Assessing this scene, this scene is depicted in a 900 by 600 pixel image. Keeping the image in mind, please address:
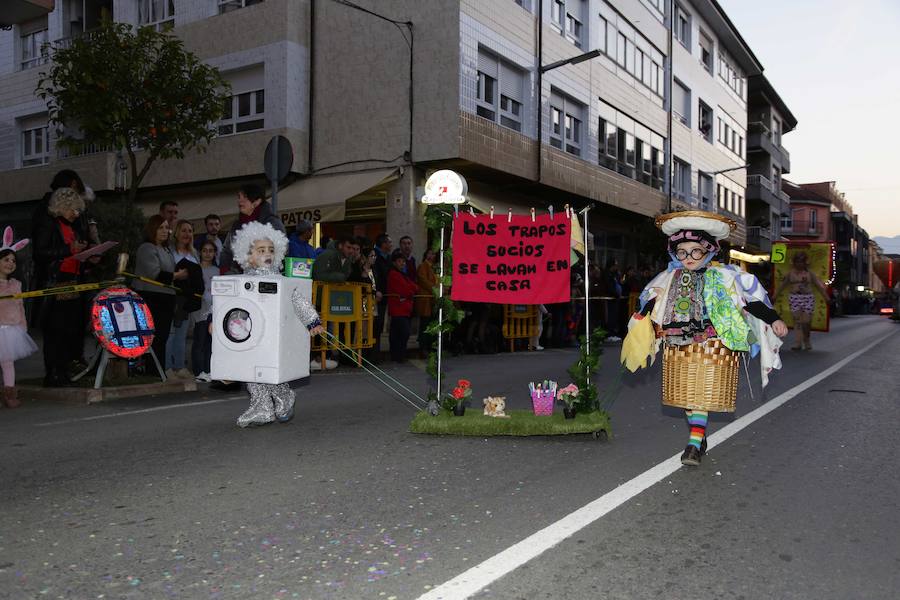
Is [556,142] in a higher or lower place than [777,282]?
higher

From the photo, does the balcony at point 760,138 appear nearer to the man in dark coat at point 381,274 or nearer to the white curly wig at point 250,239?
the man in dark coat at point 381,274

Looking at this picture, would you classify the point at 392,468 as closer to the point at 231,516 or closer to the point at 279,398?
the point at 231,516

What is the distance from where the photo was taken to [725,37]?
139 feet

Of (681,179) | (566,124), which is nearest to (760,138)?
(681,179)

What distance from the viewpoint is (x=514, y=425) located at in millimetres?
6047

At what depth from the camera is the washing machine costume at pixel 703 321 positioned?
17.1ft

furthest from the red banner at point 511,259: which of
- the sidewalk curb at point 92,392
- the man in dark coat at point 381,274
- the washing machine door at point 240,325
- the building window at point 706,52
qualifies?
the building window at point 706,52

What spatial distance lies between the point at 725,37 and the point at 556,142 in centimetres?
2351

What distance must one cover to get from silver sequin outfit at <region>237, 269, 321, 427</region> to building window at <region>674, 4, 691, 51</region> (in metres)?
33.0

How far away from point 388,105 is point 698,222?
15.4 meters

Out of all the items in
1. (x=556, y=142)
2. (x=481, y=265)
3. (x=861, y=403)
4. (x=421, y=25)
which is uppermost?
(x=421, y=25)

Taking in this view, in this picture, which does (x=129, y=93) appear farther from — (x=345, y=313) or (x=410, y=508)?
(x=410, y=508)

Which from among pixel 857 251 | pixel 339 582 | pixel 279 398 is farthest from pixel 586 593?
pixel 857 251

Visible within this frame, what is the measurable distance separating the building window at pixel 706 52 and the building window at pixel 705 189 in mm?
5441
